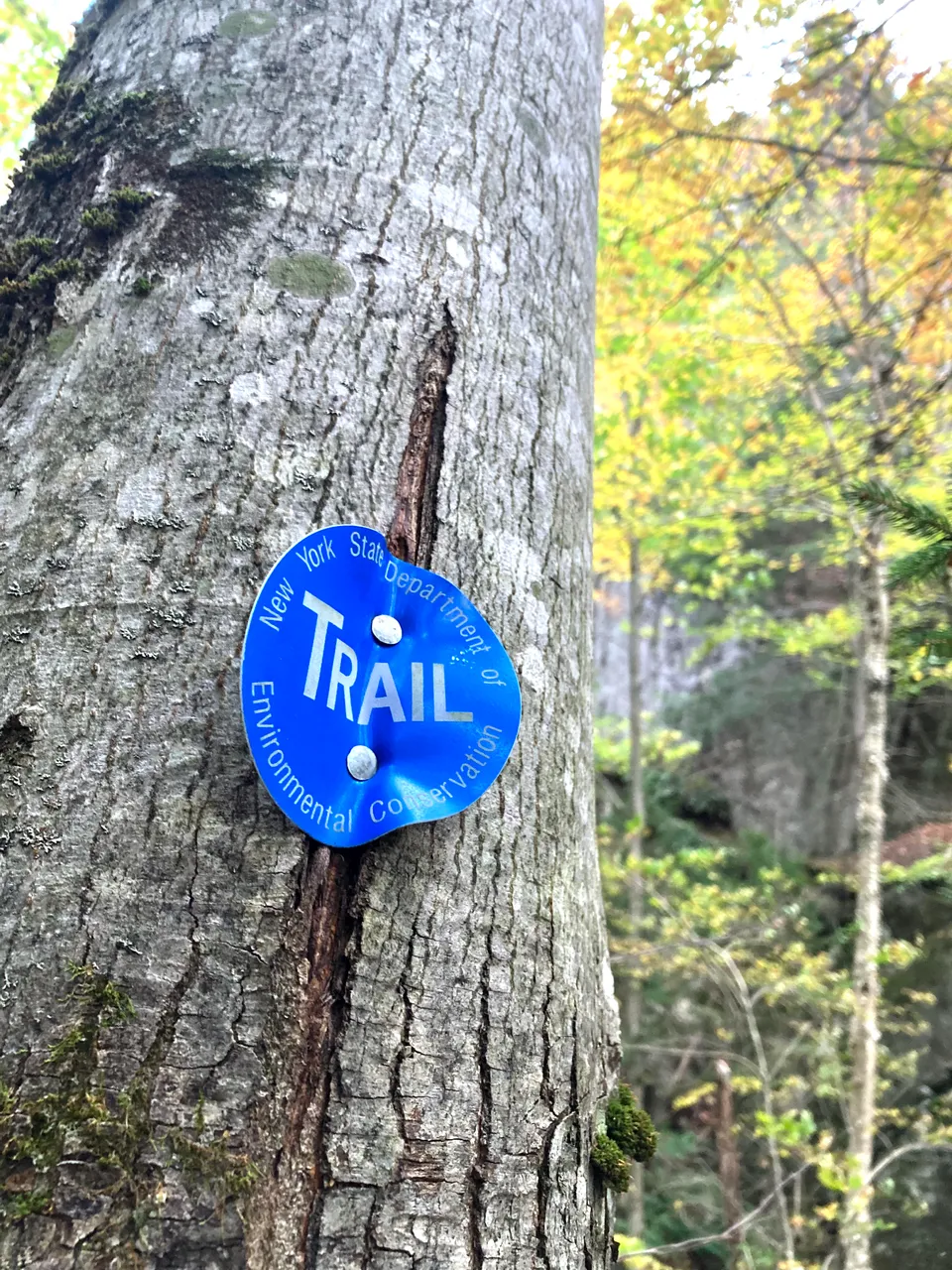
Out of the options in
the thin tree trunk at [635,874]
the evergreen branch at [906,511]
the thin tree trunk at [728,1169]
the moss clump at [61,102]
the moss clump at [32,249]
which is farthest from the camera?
the thin tree trunk at [635,874]

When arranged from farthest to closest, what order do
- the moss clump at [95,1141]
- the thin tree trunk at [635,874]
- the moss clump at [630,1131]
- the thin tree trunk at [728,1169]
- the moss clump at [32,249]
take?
the thin tree trunk at [635,874]
the thin tree trunk at [728,1169]
the moss clump at [32,249]
the moss clump at [630,1131]
the moss clump at [95,1141]

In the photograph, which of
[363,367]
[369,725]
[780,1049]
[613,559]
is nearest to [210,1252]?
[369,725]

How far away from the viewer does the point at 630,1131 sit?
2.78 feet

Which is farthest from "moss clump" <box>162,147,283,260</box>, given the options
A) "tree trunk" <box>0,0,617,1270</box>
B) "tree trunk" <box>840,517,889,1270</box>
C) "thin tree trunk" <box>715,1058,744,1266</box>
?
"thin tree trunk" <box>715,1058,744,1266</box>

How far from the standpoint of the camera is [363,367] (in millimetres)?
888

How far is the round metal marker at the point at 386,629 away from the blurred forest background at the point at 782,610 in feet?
8.59

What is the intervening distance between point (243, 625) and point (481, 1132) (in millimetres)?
511

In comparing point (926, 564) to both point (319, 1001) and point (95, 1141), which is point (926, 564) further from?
point (95, 1141)

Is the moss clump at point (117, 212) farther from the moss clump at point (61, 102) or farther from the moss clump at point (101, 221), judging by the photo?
the moss clump at point (61, 102)

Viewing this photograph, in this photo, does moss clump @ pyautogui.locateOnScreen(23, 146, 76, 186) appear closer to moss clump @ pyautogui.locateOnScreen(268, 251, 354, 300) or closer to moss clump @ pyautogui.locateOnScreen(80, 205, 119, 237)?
moss clump @ pyautogui.locateOnScreen(80, 205, 119, 237)

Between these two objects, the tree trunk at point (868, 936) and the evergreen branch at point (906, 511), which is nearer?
the evergreen branch at point (906, 511)

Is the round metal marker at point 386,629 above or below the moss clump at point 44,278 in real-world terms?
below

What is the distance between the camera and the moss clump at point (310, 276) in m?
0.90

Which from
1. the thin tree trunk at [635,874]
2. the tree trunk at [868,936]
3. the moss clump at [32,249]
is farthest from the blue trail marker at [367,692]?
the thin tree trunk at [635,874]
